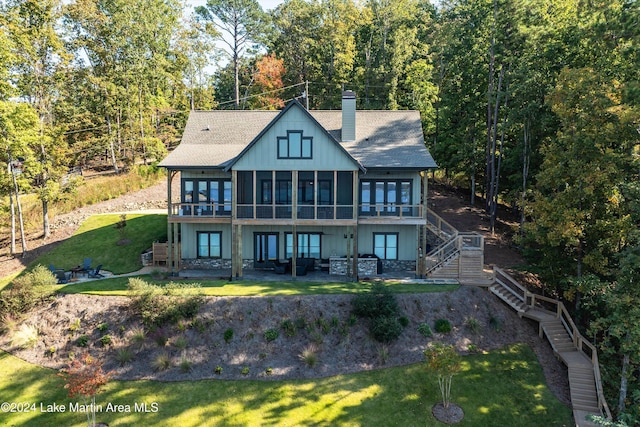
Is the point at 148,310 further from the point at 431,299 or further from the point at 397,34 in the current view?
the point at 397,34

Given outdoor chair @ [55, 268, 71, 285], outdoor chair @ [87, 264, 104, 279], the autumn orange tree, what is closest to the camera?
outdoor chair @ [55, 268, 71, 285]

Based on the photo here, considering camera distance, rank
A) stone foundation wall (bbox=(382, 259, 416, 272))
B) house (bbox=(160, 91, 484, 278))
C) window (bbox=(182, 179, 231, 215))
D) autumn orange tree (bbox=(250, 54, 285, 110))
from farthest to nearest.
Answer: autumn orange tree (bbox=(250, 54, 285, 110)), window (bbox=(182, 179, 231, 215)), stone foundation wall (bbox=(382, 259, 416, 272)), house (bbox=(160, 91, 484, 278))

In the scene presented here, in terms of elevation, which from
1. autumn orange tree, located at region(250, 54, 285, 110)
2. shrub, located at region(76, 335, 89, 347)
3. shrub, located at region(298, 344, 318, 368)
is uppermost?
autumn orange tree, located at region(250, 54, 285, 110)

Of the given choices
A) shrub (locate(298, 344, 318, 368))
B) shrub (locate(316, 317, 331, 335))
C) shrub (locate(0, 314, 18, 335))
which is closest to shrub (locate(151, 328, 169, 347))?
shrub (locate(298, 344, 318, 368))

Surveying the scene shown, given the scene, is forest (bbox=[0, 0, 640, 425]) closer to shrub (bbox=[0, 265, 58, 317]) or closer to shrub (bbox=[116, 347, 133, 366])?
shrub (bbox=[0, 265, 58, 317])

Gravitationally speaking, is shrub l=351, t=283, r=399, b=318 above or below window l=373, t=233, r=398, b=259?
below

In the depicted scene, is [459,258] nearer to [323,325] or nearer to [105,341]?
[323,325]

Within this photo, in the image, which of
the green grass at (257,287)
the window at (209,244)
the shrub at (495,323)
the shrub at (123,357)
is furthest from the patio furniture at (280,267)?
Result: the shrub at (495,323)
